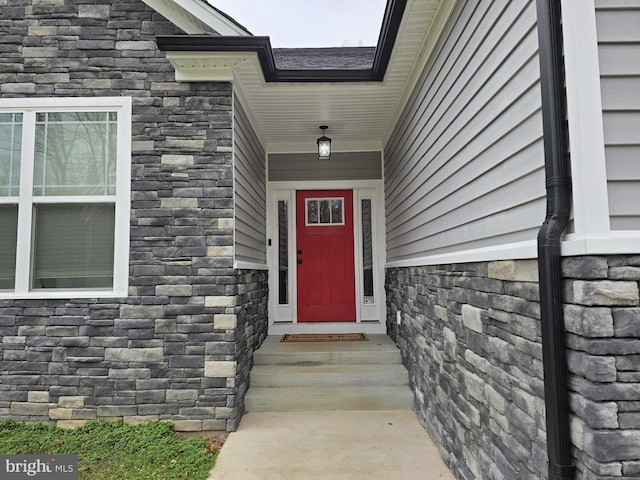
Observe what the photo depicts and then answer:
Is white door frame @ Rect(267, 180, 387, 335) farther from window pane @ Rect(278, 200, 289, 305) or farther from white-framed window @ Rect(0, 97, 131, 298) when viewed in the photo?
white-framed window @ Rect(0, 97, 131, 298)

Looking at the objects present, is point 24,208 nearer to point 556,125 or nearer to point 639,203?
point 556,125

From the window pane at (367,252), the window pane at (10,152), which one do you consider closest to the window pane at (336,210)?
the window pane at (367,252)

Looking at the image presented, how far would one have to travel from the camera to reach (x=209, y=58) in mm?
3232

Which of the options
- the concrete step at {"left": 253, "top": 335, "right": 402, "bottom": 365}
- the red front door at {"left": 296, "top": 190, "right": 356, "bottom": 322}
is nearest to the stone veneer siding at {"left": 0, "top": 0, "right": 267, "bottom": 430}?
the concrete step at {"left": 253, "top": 335, "right": 402, "bottom": 365}

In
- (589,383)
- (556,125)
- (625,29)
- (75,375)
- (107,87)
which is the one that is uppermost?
(107,87)

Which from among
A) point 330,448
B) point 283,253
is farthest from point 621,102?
point 283,253

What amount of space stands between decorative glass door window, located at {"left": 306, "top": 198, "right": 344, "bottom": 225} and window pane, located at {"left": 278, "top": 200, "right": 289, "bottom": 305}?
0.30 m

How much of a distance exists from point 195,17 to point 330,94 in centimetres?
129

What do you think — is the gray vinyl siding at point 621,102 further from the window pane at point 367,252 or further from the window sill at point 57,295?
the window pane at point 367,252

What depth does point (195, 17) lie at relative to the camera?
10.9 feet

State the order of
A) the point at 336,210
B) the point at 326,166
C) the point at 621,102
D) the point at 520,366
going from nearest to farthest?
the point at 621,102
the point at 520,366
the point at 326,166
the point at 336,210

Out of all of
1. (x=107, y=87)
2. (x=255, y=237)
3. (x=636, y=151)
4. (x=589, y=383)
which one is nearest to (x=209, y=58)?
(x=107, y=87)

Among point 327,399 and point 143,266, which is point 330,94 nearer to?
point 143,266

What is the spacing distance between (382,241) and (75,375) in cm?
357
